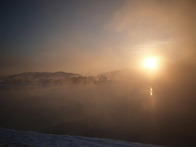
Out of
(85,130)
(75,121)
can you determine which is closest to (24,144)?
(85,130)

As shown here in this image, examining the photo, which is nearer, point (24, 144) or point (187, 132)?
point (24, 144)

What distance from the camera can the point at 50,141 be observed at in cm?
411

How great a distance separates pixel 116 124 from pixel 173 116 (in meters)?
3.73

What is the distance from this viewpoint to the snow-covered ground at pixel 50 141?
3.85 meters

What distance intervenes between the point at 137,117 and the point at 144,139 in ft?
8.92

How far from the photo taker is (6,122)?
6.77 metres

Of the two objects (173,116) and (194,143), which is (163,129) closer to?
(194,143)

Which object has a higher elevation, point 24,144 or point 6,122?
point 6,122

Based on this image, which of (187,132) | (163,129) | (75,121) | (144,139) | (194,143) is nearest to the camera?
(194,143)

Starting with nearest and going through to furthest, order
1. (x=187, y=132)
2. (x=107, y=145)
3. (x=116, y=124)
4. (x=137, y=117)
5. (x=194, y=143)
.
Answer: (x=107, y=145) < (x=194, y=143) < (x=187, y=132) < (x=116, y=124) < (x=137, y=117)

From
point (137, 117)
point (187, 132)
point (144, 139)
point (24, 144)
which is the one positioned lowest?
point (24, 144)

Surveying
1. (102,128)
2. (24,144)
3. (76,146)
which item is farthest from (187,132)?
(24,144)

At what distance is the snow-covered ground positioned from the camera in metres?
3.85

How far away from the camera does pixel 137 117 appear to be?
747cm
